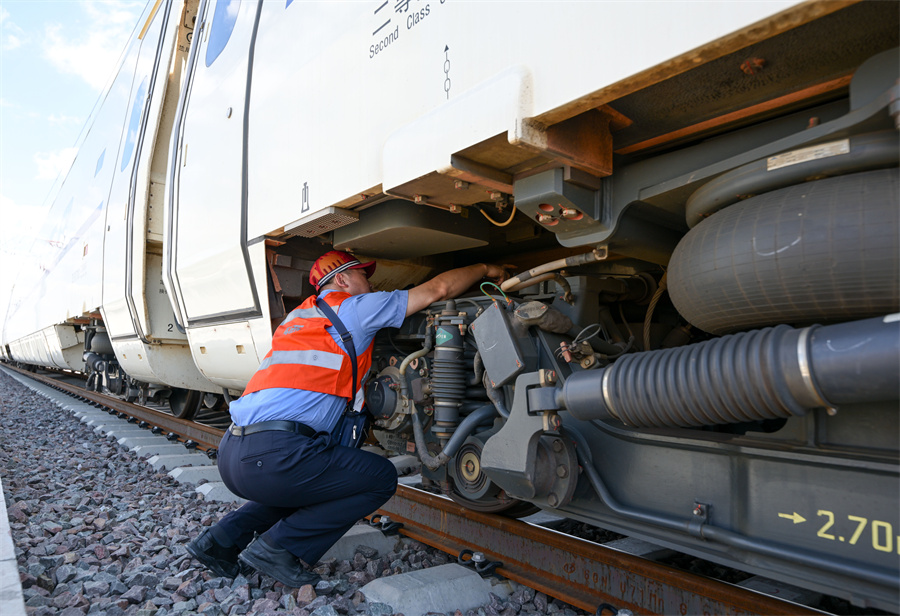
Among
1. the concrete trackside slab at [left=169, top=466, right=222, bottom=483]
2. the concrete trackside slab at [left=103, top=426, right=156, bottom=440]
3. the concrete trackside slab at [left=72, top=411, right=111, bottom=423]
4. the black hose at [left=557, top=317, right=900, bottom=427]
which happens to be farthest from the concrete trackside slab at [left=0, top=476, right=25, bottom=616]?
the concrete trackside slab at [left=72, top=411, right=111, bottom=423]

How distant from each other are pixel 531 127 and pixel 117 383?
998cm

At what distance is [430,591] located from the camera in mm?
2391

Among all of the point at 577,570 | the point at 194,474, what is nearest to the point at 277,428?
the point at 577,570

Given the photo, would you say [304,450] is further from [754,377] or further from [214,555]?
[754,377]

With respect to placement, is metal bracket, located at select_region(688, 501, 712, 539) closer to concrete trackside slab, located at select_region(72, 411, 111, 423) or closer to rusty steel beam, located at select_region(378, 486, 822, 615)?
rusty steel beam, located at select_region(378, 486, 822, 615)

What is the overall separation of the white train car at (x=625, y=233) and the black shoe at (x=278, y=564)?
0.76 m

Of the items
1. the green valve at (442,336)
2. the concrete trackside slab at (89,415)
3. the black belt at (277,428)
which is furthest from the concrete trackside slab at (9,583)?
the concrete trackside slab at (89,415)

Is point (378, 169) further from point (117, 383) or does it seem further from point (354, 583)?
point (117, 383)

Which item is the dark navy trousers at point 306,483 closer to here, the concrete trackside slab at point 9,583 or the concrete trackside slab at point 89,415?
the concrete trackside slab at point 9,583

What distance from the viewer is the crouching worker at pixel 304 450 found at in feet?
8.86

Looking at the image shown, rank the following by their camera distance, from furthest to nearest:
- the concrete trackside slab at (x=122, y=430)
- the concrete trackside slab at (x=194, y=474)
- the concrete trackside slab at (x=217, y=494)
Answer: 1. the concrete trackside slab at (x=122, y=430)
2. the concrete trackside slab at (x=194, y=474)
3. the concrete trackside slab at (x=217, y=494)

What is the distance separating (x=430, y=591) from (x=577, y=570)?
25.0 inches

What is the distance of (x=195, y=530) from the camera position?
3361mm

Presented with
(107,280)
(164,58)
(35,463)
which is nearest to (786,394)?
(35,463)
